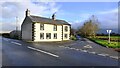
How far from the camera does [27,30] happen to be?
52.8m

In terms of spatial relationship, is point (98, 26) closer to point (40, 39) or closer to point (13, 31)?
point (13, 31)

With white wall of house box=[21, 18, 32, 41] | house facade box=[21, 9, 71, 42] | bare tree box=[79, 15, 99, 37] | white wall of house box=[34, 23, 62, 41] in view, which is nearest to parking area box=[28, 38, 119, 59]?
white wall of house box=[34, 23, 62, 41]

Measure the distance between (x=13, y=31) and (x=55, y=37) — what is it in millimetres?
25917

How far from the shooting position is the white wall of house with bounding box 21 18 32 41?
51194 millimetres

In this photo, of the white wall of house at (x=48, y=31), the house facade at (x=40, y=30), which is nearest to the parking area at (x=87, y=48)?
the white wall of house at (x=48, y=31)

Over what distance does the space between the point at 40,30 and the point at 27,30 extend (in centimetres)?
407

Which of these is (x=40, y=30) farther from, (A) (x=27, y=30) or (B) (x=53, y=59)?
(B) (x=53, y=59)

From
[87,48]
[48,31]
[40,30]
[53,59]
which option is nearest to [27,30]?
[40,30]

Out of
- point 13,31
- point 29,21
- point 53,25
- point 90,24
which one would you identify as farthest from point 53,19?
point 90,24

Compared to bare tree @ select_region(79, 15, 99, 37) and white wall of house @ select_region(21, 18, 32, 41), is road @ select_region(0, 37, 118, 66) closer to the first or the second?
white wall of house @ select_region(21, 18, 32, 41)

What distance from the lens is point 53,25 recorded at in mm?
56000

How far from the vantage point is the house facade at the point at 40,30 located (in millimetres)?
50062

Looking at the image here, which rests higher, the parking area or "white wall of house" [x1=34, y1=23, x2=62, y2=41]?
"white wall of house" [x1=34, y1=23, x2=62, y2=41]

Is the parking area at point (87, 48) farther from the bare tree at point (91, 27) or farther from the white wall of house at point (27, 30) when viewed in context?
the bare tree at point (91, 27)
